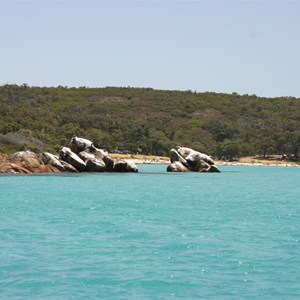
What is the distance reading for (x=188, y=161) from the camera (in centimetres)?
8825

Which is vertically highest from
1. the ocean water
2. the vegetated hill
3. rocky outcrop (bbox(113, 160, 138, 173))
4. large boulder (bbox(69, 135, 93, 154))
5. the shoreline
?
the vegetated hill

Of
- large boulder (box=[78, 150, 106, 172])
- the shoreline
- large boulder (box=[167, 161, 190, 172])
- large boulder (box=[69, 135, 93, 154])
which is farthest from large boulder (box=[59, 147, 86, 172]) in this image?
the shoreline

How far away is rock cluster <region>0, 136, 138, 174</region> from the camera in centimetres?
7306

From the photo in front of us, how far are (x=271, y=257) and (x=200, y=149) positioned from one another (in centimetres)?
13095

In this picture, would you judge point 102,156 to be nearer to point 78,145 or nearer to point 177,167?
point 78,145

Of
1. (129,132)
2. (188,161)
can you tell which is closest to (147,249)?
(188,161)

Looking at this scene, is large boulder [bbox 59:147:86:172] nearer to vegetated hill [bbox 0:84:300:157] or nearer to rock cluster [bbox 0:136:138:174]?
rock cluster [bbox 0:136:138:174]

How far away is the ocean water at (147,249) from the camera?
16344 millimetres

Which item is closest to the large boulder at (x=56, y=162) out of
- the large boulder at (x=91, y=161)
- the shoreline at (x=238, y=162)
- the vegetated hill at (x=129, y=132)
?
the large boulder at (x=91, y=161)

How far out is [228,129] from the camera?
179250 mm

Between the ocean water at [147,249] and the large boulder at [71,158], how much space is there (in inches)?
1340

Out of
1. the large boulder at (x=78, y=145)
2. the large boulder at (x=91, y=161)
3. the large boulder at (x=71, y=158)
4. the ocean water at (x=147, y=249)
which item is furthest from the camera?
the large boulder at (x=91, y=161)

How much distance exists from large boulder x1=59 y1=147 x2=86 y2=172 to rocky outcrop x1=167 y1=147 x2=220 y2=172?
16389 millimetres

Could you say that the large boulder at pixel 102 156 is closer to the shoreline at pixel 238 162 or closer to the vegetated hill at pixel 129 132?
the vegetated hill at pixel 129 132
